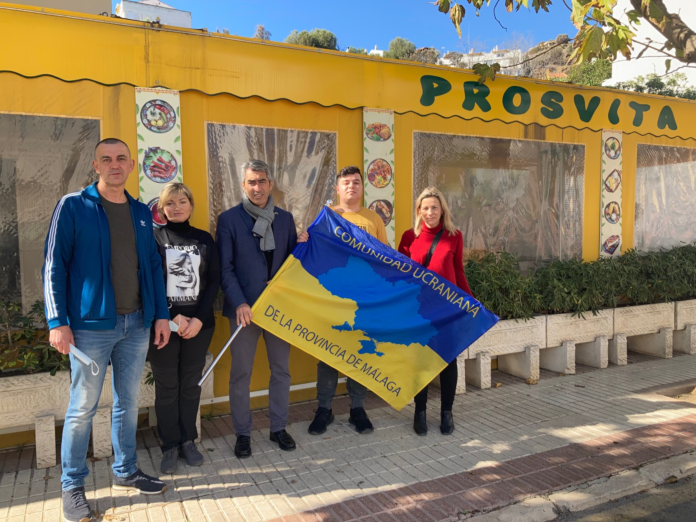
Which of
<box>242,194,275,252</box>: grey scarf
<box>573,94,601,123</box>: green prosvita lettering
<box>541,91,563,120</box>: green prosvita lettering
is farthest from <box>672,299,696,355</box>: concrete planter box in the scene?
<box>242,194,275,252</box>: grey scarf

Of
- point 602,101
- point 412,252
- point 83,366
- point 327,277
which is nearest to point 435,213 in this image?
point 412,252

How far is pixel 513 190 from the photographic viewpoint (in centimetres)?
686

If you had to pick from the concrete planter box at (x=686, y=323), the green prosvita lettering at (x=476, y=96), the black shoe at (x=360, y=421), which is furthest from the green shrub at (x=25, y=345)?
the concrete planter box at (x=686, y=323)

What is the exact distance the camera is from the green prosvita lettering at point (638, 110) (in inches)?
284

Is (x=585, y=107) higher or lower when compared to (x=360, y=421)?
higher

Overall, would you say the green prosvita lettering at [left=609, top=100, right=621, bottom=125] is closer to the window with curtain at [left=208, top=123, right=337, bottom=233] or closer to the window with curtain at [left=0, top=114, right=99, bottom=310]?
the window with curtain at [left=208, top=123, right=337, bottom=233]

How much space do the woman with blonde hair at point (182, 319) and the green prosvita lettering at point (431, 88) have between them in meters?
3.17

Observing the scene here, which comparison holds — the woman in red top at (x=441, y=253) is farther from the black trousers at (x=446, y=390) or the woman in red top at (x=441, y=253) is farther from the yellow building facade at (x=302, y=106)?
the yellow building facade at (x=302, y=106)

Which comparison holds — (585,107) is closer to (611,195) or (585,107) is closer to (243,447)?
(611,195)

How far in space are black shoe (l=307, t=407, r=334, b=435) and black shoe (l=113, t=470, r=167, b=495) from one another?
1333 millimetres

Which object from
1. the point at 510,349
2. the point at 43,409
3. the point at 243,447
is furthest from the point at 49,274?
the point at 510,349

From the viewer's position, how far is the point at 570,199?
7094 millimetres

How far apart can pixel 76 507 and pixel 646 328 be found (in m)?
6.61

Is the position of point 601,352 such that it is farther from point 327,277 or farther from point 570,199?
point 327,277
